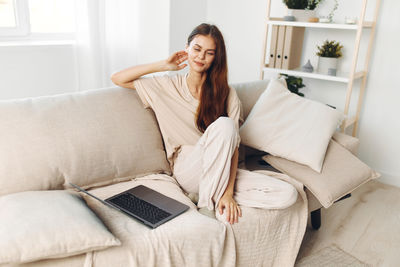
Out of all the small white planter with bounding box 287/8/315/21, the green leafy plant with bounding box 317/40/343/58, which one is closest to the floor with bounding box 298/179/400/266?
the green leafy plant with bounding box 317/40/343/58

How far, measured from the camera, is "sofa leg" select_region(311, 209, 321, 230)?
6.53ft

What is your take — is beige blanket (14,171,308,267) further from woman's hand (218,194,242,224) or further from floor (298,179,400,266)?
floor (298,179,400,266)

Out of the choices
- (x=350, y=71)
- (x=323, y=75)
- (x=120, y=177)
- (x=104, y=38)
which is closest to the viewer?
(x=120, y=177)

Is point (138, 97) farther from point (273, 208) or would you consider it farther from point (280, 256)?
point (280, 256)

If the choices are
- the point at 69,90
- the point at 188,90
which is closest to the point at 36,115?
the point at 188,90

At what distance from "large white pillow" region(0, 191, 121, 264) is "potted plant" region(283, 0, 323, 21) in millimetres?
2067

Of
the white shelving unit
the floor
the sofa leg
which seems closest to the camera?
the floor

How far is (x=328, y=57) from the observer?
2.58 meters

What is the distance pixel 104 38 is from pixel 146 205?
1.97 metres

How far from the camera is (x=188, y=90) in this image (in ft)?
5.67

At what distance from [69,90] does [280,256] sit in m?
2.18

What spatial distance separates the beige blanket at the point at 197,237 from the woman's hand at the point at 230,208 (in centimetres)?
2

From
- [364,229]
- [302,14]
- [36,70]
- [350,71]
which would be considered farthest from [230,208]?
[36,70]

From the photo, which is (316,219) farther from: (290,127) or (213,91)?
(213,91)
